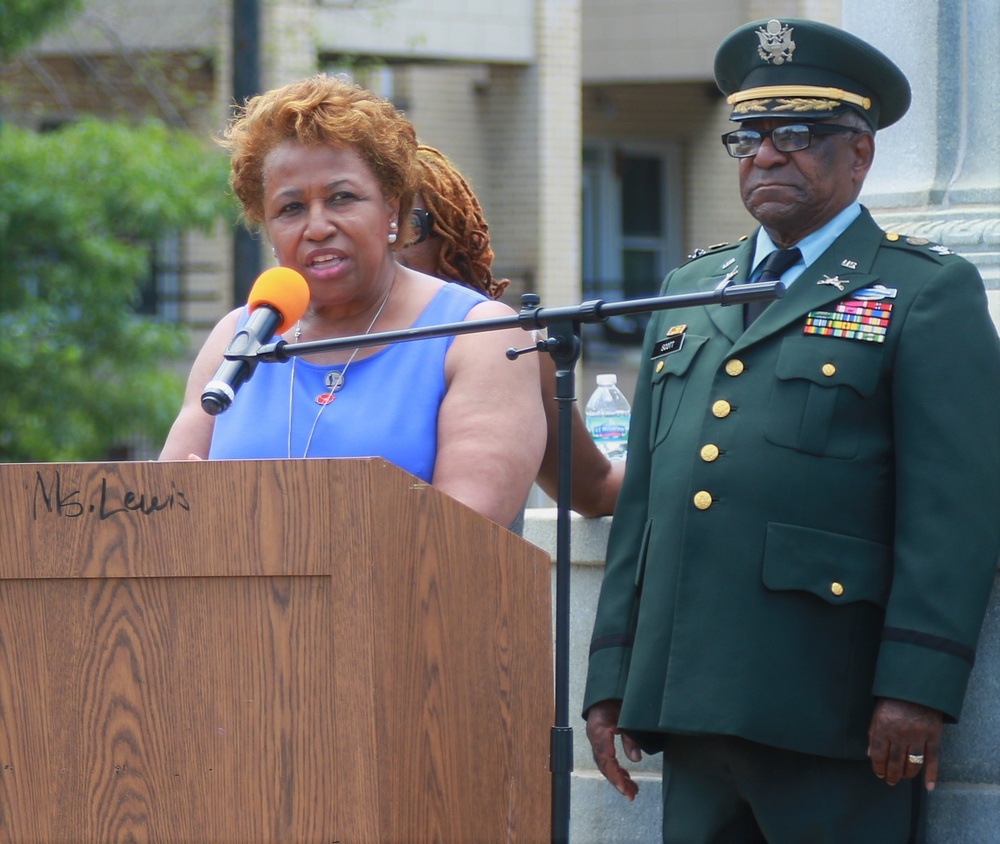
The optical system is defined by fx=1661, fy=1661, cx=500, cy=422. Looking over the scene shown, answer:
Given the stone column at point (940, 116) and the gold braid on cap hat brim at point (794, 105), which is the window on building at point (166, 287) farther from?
the gold braid on cap hat brim at point (794, 105)

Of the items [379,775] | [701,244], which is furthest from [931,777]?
[701,244]

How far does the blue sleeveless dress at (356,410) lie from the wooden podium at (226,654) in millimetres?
512

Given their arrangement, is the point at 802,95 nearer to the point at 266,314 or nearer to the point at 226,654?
the point at 266,314

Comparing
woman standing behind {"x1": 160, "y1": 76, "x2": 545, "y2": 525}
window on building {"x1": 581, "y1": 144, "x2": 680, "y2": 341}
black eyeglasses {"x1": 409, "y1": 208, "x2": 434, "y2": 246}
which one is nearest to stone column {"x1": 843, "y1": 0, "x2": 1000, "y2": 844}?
black eyeglasses {"x1": 409, "y1": 208, "x2": 434, "y2": 246}

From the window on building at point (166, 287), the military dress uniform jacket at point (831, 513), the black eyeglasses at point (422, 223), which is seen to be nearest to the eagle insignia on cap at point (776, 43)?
the military dress uniform jacket at point (831, 513)

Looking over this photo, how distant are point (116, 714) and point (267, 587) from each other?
0.29 m

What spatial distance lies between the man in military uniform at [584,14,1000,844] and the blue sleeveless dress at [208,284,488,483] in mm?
477

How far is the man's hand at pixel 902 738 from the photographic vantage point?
110 inches

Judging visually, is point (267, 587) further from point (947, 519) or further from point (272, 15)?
point (272, 15)

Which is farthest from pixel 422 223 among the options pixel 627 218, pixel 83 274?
pixel 627 218

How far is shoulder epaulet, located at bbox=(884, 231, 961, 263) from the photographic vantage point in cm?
302

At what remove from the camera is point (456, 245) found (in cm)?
408

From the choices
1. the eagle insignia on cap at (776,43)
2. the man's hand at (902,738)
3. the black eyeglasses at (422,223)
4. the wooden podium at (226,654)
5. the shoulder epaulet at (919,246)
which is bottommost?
the man's hand at (902,738)

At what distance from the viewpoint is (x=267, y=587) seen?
2307 millimetres
